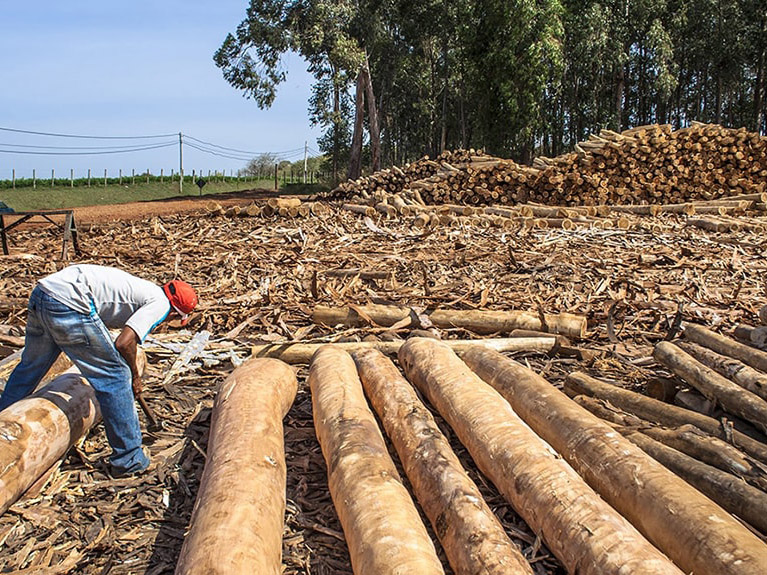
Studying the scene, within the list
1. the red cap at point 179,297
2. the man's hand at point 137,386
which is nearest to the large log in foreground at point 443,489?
the red cap at point 179,297

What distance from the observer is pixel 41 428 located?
3.47 m

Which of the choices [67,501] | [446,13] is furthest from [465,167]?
[446,13]

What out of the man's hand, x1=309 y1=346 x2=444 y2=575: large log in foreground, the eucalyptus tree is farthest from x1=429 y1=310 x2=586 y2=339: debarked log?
the eucalyptus tree

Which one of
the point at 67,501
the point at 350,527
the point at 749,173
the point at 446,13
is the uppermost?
the point at 446,13

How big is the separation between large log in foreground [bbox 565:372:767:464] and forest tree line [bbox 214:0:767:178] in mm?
22919

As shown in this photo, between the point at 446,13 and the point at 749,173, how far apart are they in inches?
745

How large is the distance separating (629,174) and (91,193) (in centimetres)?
3342

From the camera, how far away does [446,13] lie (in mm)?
30500

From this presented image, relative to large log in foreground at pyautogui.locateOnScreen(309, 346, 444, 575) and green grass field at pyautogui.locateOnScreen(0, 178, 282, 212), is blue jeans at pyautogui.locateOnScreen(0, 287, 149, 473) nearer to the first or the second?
large log in foreground at pyautogui.locateOnScreen(309, 346, 444, 575)

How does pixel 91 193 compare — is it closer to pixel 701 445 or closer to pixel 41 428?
pixel 41 428

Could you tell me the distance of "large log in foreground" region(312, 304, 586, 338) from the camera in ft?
19.1

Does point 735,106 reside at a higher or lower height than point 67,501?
higher

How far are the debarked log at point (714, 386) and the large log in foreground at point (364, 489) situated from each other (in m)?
2.28

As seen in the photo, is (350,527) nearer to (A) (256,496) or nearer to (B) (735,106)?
(A) (256,496)
